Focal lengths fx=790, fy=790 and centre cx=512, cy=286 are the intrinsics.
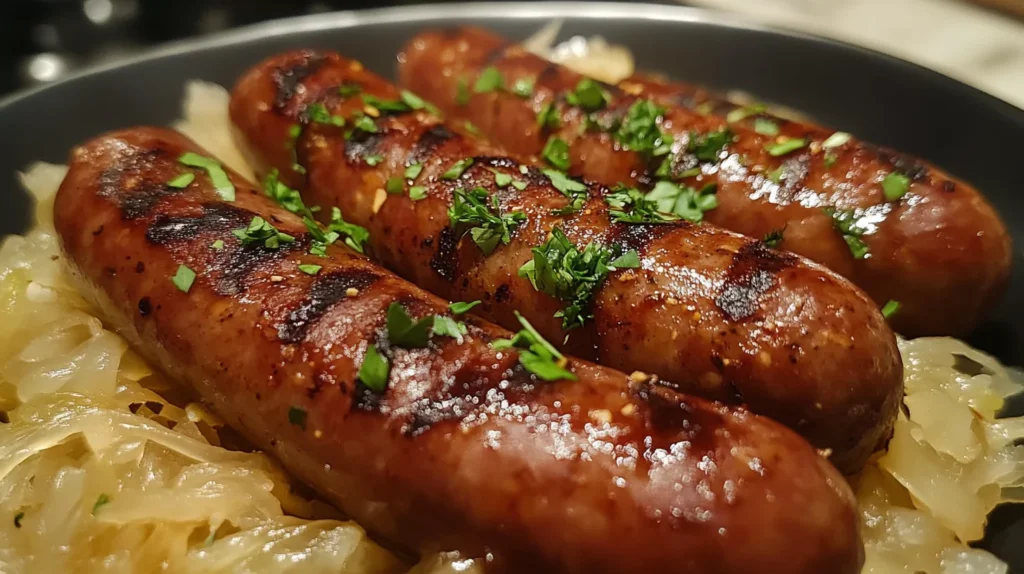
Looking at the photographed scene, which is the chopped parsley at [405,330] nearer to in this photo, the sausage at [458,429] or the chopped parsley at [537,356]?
the sausage at [458,429]

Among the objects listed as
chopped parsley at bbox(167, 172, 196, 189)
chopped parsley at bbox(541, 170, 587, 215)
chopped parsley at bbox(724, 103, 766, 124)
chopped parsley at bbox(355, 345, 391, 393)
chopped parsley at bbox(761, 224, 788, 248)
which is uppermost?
chopped parsley at bbox(724, 103, 766, 124)

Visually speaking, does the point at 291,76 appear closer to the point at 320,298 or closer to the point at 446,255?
the point at 446,255

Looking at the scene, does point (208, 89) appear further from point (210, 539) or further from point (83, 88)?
point (210, 539)

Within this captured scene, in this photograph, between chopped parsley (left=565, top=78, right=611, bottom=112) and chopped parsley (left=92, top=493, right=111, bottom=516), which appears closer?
chopped parsley (left=92, top=493, right=111, bottom=516)

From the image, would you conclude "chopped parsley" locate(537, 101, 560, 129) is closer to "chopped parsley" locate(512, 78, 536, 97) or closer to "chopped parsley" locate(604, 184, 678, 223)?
"chopped parsley" locate(512, 78, 536, 97)

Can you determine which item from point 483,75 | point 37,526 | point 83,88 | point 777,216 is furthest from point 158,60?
point 777,216

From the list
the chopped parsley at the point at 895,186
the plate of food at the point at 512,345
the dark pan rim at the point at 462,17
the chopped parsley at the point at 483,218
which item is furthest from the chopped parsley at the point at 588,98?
the dark pan rim at the point at 462,17

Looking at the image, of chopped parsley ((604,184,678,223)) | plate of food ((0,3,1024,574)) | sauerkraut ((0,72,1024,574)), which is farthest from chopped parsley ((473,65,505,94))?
sauerkraut ((0,72,1024,574))

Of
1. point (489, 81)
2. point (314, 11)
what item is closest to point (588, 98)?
point (489, 81)
